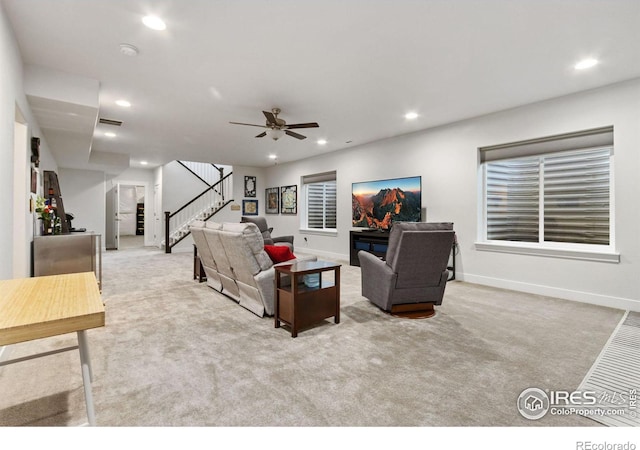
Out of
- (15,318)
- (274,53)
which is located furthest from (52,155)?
(15,318)

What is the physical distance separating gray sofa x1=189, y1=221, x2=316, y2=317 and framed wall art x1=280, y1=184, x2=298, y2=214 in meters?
4.84

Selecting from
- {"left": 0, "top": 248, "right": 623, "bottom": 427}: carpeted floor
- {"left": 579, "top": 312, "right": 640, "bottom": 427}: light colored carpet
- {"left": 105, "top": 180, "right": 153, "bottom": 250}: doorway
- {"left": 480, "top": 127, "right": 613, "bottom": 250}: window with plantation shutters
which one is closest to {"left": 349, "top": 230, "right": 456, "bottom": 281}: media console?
{"left": 480, "top": 127, "right": 613, "bottom": 250}: window with plantation shutters

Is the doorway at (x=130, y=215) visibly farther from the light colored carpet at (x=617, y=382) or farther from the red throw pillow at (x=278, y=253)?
the light colored carpet at (x=617, y=382)

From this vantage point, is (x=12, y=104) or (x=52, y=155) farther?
(x=52, y=155)

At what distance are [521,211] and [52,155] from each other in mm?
8691

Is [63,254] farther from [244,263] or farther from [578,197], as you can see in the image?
[578,197]

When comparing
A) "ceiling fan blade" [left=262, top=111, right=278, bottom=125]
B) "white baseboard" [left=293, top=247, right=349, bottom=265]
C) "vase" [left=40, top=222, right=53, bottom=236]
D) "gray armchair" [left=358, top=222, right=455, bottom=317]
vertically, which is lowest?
"white baseboard" [left=293, top=247, right=349, bottom=265]

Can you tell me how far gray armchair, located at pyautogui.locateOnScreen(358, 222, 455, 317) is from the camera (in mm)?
3057

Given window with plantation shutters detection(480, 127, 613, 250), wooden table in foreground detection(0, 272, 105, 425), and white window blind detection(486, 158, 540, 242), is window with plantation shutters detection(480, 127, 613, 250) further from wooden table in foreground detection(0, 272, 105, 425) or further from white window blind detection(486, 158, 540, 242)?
wooden table in foreground detection(0, 272, 105, 425)

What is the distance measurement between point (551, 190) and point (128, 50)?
5377 millimetres

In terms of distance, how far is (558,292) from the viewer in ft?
13.1

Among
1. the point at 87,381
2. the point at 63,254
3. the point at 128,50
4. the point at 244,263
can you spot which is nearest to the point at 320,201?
the point at 244,263

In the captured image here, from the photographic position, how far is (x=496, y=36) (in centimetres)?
267
